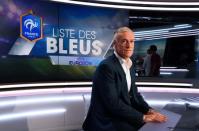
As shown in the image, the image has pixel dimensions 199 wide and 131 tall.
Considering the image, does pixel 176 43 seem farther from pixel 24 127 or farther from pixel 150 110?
pixel 150 110

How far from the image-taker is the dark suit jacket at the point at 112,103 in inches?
51.4

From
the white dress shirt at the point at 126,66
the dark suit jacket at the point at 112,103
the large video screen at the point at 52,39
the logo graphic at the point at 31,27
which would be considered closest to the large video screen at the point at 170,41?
the large video screen at the point at 52,39

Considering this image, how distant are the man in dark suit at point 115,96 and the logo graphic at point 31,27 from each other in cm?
321

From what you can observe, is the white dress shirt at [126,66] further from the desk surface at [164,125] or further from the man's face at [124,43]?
the desk surface at [164,125]

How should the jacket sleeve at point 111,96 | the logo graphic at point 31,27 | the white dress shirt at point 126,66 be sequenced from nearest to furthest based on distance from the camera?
the jacket sleeve at point 111,96
the white dress shirt at point 126,66
the logo graphic at point 31,27

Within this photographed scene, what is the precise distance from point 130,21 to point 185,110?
3708mm

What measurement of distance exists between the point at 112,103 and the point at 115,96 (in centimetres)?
3

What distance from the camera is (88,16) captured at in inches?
195

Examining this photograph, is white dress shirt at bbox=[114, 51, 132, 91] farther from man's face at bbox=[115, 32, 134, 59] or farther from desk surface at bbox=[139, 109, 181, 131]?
desk surface at bbox=[139, 109, 181, 131]

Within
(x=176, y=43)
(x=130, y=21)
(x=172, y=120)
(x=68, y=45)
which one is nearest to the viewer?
(x=172, y=120)

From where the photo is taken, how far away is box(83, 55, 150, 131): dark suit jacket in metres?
1.31

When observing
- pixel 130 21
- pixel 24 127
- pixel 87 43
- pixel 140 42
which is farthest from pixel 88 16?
pixel 24 127

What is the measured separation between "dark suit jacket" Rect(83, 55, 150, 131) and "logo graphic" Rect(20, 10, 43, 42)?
3208 mm

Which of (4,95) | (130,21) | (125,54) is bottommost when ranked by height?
(4,95)
